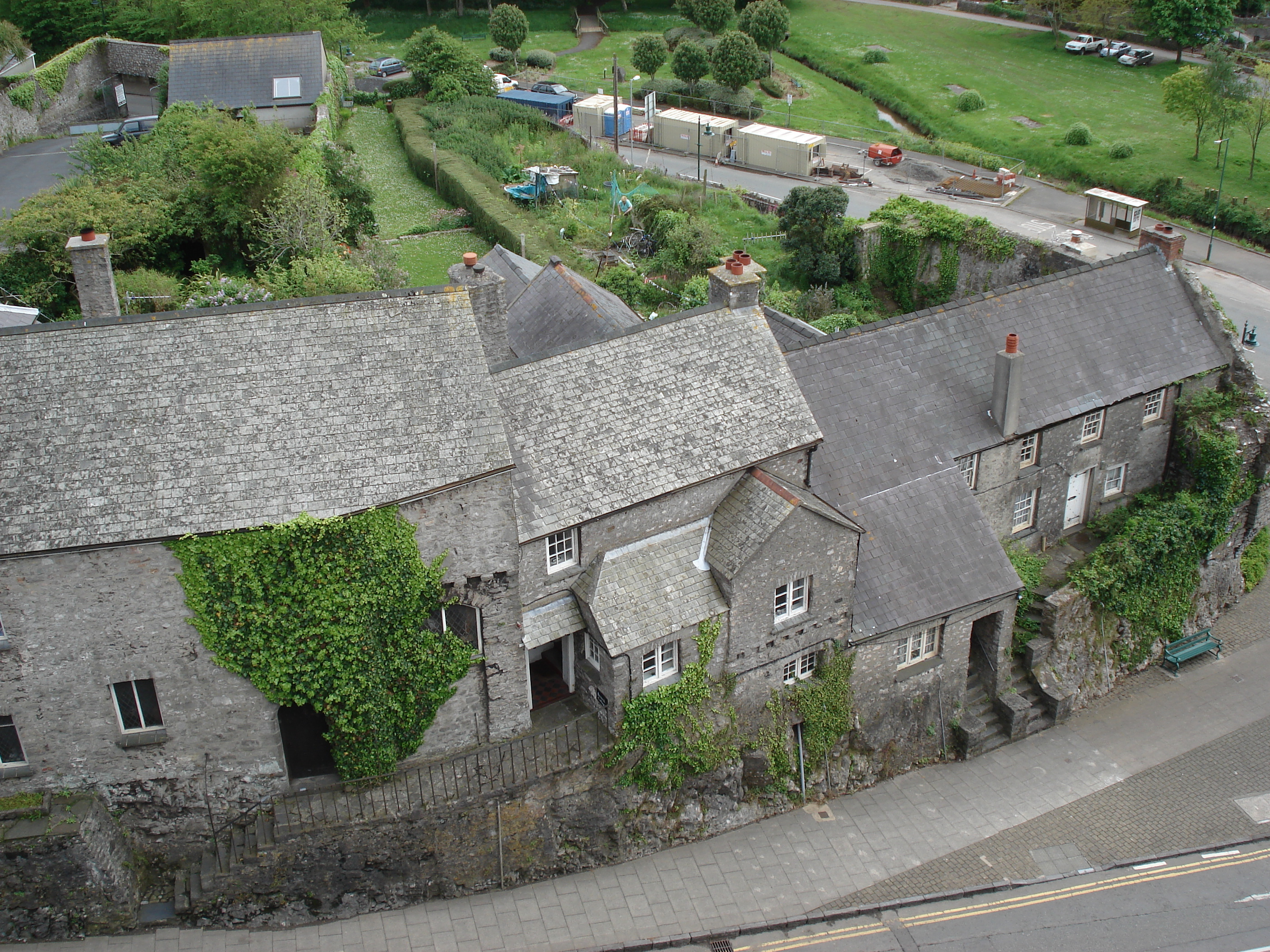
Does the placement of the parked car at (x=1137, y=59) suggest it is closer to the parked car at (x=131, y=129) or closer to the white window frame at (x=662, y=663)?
the parked car at (x=131, y=129)

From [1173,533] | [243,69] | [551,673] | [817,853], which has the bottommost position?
[817,853]

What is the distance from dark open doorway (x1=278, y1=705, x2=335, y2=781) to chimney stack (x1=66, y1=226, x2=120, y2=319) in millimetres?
10895

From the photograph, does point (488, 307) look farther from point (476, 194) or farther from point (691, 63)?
point (691, 63)

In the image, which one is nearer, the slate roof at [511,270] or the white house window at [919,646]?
the white house window at [919,646]

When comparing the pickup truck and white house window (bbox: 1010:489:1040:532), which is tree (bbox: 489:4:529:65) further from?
white house window (bbox: 1010:489:1040:532)

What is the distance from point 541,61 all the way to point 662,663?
75.6m

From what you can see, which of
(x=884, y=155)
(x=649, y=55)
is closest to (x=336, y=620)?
(x=884, y=155)

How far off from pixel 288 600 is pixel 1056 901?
1848cm

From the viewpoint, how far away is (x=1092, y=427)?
34906mm

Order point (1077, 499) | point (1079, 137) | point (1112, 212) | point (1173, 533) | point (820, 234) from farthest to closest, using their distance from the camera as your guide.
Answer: point (1079, 137) < point (1112, 212) < point (820, 234) < point (1077, 499) < point (1173, 533)

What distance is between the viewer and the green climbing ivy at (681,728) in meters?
26.7

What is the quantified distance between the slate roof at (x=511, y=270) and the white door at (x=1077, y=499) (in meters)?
18.1

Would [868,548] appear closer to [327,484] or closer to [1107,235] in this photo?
[327,484]

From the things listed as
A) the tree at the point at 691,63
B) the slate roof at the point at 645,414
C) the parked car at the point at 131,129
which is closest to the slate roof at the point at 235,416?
the slate roof at the point at 645,414
